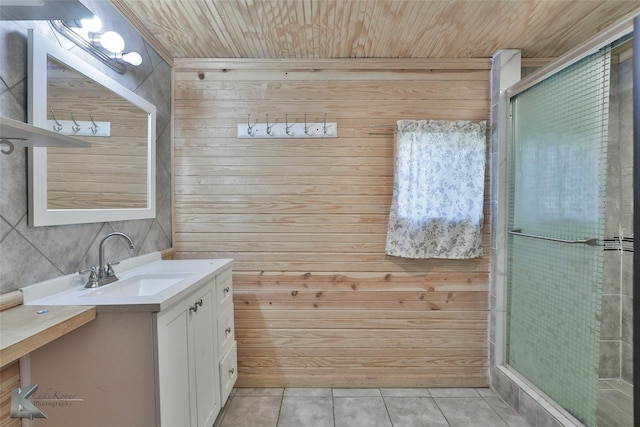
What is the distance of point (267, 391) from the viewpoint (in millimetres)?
2264

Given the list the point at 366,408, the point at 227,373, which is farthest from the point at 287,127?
the point at 366,408

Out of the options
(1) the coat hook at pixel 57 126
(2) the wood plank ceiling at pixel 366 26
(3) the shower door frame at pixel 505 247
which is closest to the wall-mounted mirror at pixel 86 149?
(1) the coat hook at pixel 57 126

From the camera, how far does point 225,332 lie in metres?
1.90

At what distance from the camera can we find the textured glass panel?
1.54 meters

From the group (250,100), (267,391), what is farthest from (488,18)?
(267,391)

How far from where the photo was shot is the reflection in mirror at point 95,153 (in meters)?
1.31

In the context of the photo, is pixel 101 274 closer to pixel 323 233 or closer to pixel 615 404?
pixel 323 233

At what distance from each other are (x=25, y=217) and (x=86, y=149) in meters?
0.43

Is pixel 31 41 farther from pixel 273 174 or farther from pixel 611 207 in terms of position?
pixel 611 207

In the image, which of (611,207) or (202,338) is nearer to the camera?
(202,338)

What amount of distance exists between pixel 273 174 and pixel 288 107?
0.51 m

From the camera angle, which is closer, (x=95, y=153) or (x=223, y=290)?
(x=95, y=153)

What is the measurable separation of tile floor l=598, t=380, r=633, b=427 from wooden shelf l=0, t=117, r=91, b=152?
283 centimetres

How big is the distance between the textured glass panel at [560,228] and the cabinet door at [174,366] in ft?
6.39
